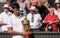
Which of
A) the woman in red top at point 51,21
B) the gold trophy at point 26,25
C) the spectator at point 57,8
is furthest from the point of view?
the spectator at point 57,8

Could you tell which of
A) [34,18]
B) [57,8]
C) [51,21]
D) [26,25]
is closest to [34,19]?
[34,18]

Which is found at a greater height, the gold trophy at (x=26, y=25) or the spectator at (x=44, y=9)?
the spectator at (x=44, y=9)

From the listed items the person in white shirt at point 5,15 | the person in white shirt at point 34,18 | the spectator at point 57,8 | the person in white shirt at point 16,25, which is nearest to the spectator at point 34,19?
the person in white shirt at point 34,18

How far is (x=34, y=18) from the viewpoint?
7543 mm

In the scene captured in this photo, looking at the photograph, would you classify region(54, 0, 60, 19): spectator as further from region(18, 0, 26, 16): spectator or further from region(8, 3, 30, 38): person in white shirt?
region(8, 3, 30, 38): person in white shirt

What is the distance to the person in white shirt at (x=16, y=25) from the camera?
23.8ft

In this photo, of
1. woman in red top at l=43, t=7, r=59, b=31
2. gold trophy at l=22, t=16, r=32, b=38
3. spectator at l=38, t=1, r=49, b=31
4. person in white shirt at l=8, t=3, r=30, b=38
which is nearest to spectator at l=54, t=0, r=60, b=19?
woman in red top at l=43, t=7, r=59, b=31

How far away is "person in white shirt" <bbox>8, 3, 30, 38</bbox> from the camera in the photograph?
7.26 m

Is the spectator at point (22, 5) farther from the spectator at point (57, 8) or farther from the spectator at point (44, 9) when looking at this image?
the spectator at point (57, 8)

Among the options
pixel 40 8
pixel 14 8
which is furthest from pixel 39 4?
pixel 14 8

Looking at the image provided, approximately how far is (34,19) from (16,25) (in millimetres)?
610

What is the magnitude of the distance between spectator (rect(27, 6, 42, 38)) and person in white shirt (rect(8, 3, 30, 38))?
0.30 meters

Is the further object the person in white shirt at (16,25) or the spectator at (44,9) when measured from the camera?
the spectator at (44,9)

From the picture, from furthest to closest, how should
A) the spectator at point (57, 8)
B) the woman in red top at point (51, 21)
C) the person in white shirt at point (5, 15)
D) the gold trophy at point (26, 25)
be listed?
the person in white shirt at point (5, 15) < the spectator at point (57, 8) < the woman in red top at point (51, 21) < the gold trophy at point (26, 25)
